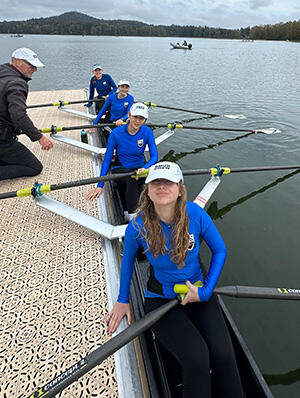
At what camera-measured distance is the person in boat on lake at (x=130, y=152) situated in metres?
4.19

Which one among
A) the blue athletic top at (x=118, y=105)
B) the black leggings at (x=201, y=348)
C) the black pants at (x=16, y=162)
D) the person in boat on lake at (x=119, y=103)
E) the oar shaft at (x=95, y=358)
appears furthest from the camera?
the blue athletic top at (x=118, y=105)

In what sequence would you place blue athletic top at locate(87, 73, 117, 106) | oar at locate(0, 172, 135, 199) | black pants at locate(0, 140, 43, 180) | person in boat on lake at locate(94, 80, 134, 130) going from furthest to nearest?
blue athletic top at locate(87, 73, 117, 106) → person in boat on lake at locate(94, 80, 134, 130) → black pants at locate(0, 140, 43, 180) → oar at locate(0, 172, 135, 199)

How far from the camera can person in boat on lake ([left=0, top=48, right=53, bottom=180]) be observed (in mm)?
4055

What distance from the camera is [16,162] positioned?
496 cm

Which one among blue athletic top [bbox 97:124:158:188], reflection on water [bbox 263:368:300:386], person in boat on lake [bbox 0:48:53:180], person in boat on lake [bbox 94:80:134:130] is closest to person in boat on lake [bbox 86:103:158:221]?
blue athletic top [bbox 97:124:158:188]

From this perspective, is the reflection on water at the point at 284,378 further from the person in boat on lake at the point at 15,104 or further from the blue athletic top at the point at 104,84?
the blue athletic top at the point at 104,84

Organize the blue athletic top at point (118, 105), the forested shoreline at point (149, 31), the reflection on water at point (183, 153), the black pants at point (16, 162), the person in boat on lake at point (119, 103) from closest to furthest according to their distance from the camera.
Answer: the black pants at point (16, 162) < the person in boat on lake at point (119, 103) < the blue athletic top at point (118, 105) < the reflection on water at point (183, 153) < the forested shoreline at point (149, 31)

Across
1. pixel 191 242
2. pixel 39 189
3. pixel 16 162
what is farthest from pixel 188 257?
pixel 16 162

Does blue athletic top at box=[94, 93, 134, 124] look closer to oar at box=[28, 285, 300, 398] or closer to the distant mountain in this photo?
oar at box=[28, 285, 300, 398]

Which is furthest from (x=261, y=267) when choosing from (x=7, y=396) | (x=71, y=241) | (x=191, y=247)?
(x=7, y=396)

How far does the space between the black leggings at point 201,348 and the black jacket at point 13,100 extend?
152 inches

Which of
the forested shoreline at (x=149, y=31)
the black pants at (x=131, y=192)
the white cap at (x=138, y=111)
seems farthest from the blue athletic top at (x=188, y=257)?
the forested shoreline at (x=149, y=31)

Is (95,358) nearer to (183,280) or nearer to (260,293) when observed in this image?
(183,280)

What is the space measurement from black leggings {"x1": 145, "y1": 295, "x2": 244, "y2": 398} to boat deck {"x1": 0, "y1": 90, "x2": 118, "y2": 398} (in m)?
0.65
